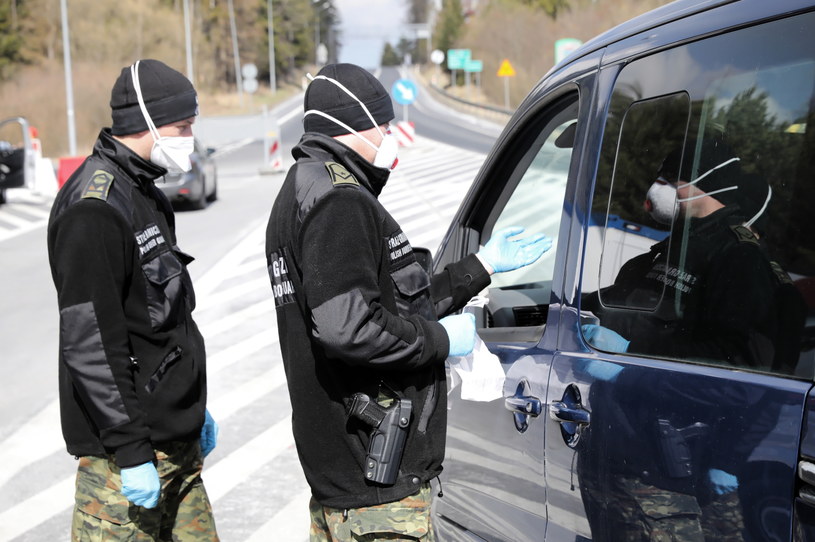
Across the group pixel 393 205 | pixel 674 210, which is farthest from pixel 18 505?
pixel 393 205

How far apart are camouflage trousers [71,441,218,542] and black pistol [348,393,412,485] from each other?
958 mm

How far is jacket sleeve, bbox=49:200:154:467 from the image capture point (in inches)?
105

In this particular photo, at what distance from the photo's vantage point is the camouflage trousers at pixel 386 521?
2332 millimetres

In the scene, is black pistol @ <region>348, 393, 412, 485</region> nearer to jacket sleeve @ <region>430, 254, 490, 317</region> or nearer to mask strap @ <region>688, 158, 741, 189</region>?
jacket sleeve @ <region>430, 254, 490, 317</region>

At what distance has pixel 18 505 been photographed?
485 centimetres

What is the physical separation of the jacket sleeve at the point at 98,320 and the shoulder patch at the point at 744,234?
1.72 m

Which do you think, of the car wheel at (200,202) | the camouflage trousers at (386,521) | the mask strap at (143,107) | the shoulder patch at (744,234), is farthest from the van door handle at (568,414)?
the car wheel at (200,202)

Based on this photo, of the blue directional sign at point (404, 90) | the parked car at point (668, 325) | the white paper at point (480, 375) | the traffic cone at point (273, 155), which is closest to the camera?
the parked car at point (668, 325)

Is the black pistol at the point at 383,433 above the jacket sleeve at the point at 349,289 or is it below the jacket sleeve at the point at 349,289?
below

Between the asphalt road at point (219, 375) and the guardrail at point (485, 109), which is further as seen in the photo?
the guardrail at point (485, 109)

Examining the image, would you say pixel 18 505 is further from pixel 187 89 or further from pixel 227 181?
pixel 227 181

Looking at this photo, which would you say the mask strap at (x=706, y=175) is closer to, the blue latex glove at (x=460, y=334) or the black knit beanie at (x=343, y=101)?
the blue latex glove at (x=460, y=334)

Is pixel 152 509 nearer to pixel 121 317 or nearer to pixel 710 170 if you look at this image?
pixel 121 317

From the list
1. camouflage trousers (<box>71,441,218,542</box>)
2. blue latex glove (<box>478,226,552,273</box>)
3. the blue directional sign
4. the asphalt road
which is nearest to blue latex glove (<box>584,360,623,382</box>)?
blue latex glove (<box>478,226,552,273</box>)
